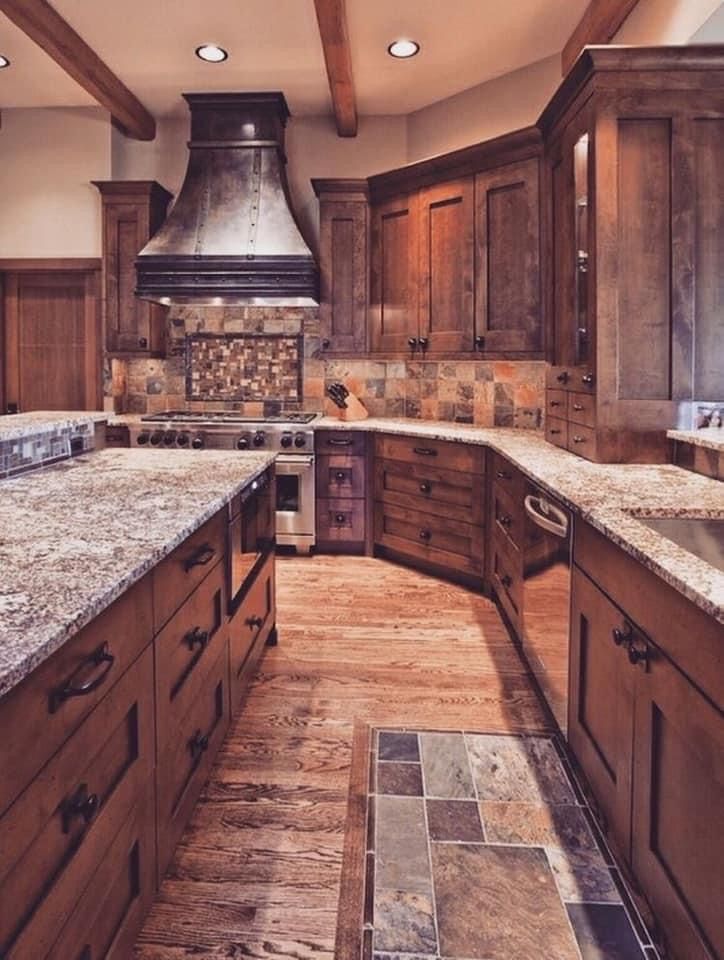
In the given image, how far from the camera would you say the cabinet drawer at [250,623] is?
7.35ft

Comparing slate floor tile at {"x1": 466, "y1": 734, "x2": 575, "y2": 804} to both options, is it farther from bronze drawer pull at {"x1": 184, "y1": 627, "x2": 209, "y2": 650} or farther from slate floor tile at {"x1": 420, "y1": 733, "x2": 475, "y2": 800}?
bronze drawer pull at {"x1": 184, "y1": 627, "x2": 209, "y2": 650}

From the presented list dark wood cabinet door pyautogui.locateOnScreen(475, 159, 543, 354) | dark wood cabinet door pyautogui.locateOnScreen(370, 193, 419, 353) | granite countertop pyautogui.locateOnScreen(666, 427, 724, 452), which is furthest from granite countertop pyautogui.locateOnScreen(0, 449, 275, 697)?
dark wood cabinet door pyautogui.locateOnScreen(370, 193, 419, 353)

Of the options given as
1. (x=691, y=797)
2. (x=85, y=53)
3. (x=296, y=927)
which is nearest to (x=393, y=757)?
(x=296, y=927)

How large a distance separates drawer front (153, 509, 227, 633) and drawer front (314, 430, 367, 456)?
253 centimetres

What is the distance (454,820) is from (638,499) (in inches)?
40.3

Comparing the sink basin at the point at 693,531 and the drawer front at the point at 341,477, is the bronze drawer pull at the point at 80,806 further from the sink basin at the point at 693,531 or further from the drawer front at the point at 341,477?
the drawer front at the point at 341,477

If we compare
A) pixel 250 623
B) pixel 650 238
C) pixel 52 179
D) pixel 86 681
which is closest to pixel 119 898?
pixel 86 681

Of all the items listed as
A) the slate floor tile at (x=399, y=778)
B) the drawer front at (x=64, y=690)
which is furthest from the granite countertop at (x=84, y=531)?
the slate floor tile at (x=399, y=778)

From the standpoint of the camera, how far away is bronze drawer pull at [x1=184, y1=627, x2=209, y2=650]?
1.68m

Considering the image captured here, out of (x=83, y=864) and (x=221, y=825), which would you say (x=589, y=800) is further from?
(x=83, y=864)

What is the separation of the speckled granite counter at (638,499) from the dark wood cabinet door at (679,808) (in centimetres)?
19

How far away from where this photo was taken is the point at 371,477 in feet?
15.0

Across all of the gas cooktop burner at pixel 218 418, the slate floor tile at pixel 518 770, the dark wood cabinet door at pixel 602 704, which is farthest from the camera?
the gas cooktop burner at pixel 218 418

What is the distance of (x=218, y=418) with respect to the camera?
488cm
